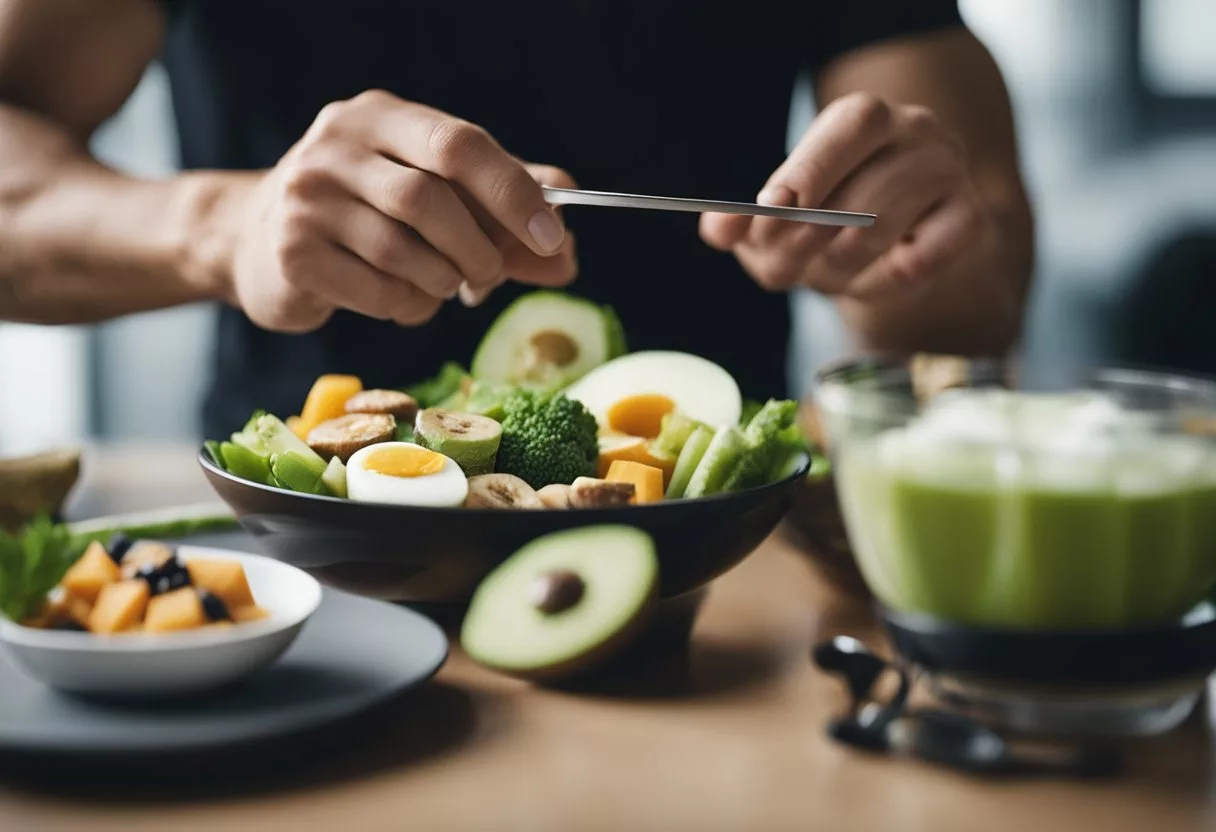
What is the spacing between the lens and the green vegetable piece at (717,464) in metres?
1.01

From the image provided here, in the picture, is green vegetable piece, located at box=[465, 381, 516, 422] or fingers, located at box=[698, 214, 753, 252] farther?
fingers, located at box=[698, 214, 753, 252]

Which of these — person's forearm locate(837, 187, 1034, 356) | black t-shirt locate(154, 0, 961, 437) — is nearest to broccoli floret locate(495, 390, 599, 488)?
black t-shirt locate(154, 0, 961, 437)

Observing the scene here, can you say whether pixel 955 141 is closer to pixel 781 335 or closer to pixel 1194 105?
pixel 781 335

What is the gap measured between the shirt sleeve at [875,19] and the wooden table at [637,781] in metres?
1.29

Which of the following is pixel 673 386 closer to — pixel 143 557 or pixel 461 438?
pixel 461 438

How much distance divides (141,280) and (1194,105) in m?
3.64

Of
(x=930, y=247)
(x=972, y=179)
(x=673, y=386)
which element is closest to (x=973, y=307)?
(x=972, y=179)

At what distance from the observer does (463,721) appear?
854 mm

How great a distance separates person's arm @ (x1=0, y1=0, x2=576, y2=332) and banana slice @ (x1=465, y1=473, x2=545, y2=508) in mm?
242

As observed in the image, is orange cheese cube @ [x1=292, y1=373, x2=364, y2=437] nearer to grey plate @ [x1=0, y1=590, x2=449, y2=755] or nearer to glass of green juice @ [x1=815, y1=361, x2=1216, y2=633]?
grey plate @ [x1=0, y1=590, x2=449, y2=755]

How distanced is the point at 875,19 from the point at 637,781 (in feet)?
4.93

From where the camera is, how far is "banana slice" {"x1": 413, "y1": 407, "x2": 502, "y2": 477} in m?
1.00

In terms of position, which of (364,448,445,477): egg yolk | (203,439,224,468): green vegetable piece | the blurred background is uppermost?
(364,448,445,477): egg yolk

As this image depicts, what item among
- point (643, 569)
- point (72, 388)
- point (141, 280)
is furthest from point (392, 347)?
point (72, 388)
